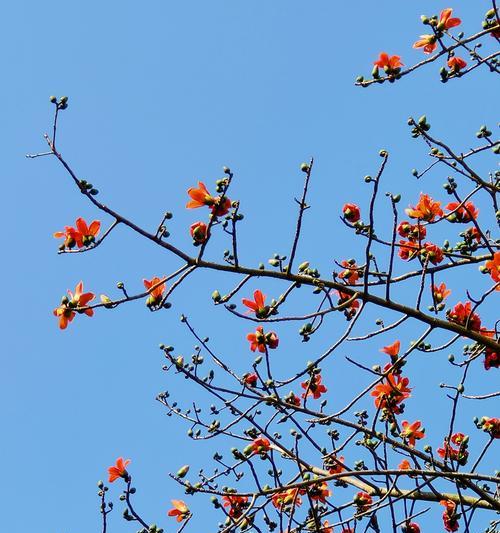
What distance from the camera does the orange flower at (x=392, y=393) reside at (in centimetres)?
404

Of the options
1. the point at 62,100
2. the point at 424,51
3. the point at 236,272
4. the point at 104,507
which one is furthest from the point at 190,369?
the point at 424,51

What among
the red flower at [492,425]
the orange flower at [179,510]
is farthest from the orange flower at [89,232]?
the red flower at [492,425]

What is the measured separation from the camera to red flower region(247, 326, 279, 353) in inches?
156

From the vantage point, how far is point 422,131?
4.16 metres

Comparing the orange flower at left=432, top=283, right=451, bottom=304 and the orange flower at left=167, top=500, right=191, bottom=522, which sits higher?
the orange flower at left=432, top=283, right=451, bottom=304

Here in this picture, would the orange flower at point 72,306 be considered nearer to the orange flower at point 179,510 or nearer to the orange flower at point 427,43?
the orange flower at point 179,510

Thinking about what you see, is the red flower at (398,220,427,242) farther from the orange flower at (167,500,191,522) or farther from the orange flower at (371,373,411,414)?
the orange flower at (167,500,191,522)

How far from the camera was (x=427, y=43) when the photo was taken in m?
4.43

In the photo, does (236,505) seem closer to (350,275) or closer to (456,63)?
(350,275)

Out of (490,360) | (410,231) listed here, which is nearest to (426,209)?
(410,231)

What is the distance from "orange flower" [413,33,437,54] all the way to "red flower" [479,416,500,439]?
2429 millimetres

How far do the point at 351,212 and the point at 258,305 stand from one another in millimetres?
918

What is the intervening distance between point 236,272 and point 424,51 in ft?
7.64

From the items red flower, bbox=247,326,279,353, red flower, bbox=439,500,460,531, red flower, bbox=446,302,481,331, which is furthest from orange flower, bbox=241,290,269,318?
red flower, bbox=439,500,460,531
